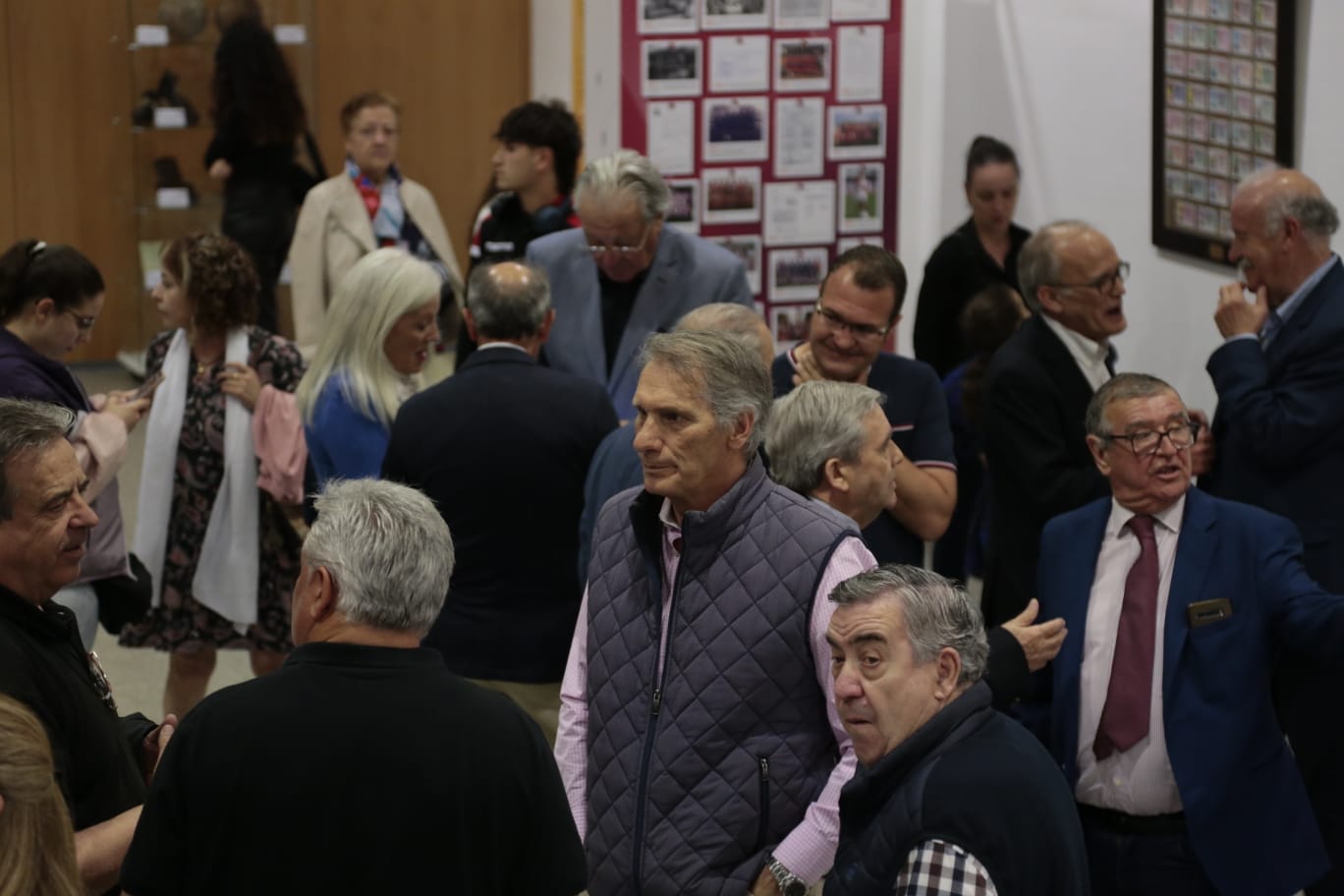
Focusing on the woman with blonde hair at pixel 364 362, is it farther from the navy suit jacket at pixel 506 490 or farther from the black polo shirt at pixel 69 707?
the black polo shirt at pixel 69 707

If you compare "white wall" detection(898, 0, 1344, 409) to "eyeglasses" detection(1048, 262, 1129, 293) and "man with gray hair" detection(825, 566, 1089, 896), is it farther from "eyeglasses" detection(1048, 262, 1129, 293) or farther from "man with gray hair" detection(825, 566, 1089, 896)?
"man with gray hair" detection(825, 566, 1089, 896)

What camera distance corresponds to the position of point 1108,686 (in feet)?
12.8

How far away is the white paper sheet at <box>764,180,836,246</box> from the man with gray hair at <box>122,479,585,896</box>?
212 inches

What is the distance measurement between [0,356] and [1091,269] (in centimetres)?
283

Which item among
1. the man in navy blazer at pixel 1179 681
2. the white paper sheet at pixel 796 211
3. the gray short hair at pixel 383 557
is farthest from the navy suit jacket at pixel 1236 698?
the white paper sheet at pixel 796 211

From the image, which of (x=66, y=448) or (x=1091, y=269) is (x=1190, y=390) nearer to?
(x=1091, y=269)

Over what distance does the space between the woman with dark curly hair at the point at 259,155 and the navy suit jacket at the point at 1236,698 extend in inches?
236

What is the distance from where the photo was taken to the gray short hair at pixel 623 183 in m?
5.38

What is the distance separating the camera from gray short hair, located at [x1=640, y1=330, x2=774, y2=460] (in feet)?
10.3

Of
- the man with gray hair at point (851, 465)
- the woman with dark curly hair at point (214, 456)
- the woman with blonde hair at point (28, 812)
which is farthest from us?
the woman with dark curly hair at point (214, 456)

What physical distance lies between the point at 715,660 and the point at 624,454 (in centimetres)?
111

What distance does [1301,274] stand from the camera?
477cm

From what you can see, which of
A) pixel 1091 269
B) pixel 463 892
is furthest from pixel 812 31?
pixel 463 892

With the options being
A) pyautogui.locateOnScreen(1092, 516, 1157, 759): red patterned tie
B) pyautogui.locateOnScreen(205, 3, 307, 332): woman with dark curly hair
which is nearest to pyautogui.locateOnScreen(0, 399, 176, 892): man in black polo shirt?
pyautogui.locateOnScreen(1092, 516, 1157, 759): red patterned tie
